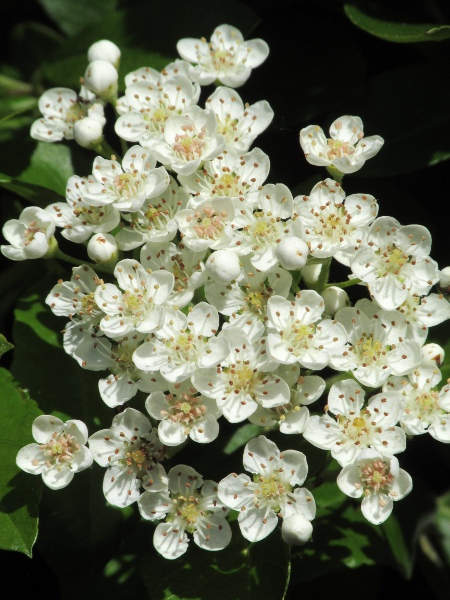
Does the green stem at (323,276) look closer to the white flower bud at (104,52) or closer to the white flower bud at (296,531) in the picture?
the white flower bud at (296,531)

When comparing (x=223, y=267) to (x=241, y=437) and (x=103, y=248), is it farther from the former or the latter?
(x=241, y=437)

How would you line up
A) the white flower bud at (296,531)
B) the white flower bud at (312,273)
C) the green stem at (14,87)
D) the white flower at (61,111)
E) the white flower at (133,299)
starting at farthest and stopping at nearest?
the green stem at (14,87) < the white flower at (61,111) < the white flower bud at (312,273) < the white flower at (133,299) < the white flower bud at (296,531)

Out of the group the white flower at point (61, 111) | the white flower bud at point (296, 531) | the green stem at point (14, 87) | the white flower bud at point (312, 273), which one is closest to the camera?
the white flower bud at point (296, 531)

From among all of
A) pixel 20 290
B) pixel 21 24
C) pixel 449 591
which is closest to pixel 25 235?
pixel 20 290

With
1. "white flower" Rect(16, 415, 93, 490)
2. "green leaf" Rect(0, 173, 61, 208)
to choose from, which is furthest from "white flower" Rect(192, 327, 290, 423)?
"green leaf" Rect(0, 173, 61, 208)

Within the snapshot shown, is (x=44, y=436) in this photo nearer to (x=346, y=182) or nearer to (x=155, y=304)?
(x=155, y=304)

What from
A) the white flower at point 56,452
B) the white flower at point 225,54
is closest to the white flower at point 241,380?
the white flower at point 56,452

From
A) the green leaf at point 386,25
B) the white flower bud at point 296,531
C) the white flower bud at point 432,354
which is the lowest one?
the white flower bud at point 296,531

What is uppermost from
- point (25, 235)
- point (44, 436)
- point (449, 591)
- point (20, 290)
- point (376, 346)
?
point (376, 346)

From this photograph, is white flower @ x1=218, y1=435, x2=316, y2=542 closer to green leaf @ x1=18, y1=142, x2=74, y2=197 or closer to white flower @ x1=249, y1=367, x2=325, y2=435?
white flower @ x1=249, y1=367, x2=325, y2=435
